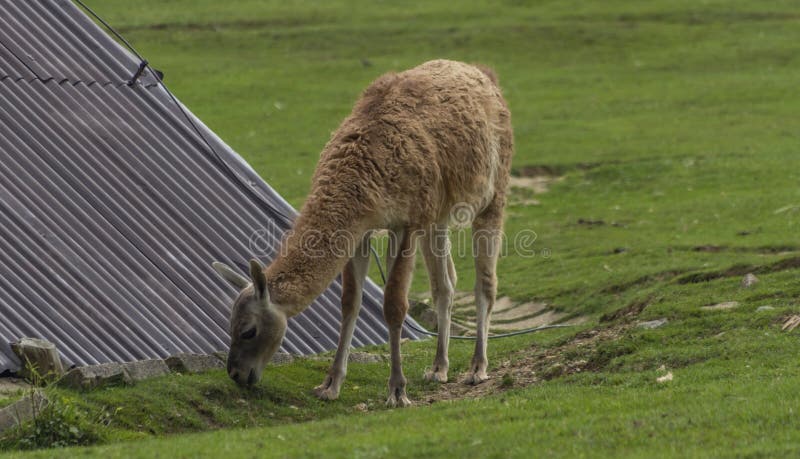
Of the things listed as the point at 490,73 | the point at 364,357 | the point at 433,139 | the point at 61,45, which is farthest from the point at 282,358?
the point at 61,45

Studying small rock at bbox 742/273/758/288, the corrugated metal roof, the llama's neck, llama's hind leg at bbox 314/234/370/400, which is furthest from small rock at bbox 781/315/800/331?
the corrugated metal roof

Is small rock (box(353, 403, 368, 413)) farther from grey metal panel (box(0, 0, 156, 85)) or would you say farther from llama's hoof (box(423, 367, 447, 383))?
grey metal panel (box(0, 0, 156, 85))

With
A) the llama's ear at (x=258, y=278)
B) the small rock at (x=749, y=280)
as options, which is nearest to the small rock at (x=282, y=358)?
the llama's ear at (x=258, y=278)

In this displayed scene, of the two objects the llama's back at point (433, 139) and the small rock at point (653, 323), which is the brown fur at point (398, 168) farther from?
the small rock at point (653, 323)

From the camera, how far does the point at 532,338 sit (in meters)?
15.7

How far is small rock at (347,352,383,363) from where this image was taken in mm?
13047

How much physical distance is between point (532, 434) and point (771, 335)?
157 inches

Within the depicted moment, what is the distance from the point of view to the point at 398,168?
11.3 metres

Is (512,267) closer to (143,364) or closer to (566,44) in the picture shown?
(143,364)

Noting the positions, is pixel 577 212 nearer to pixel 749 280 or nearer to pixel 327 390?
pixel 749 280

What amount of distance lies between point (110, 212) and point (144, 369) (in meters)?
2.85

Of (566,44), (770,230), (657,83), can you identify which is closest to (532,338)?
(770,230)

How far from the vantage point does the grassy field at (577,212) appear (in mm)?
9055

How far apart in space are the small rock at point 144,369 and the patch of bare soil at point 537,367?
8.11 ft
